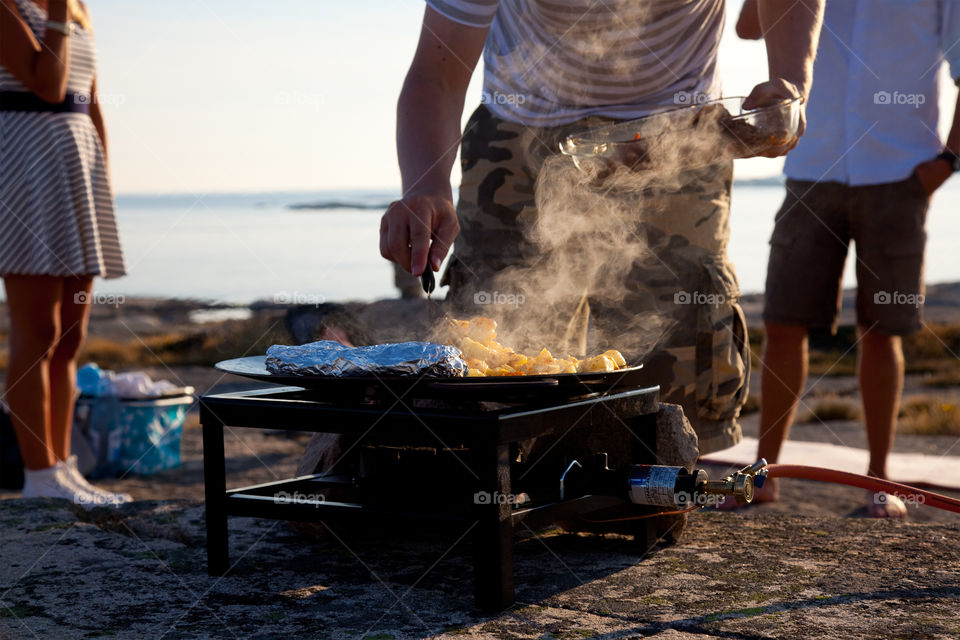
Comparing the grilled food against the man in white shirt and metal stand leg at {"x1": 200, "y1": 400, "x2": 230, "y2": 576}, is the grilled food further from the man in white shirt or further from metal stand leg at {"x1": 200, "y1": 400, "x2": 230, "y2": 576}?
the man in white shirt

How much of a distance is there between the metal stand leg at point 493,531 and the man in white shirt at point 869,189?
8.65 ft

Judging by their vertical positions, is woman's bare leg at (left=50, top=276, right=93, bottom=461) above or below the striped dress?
below

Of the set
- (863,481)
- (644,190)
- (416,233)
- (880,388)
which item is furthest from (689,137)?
(880,388)

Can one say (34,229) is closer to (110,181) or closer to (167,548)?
(110,181)

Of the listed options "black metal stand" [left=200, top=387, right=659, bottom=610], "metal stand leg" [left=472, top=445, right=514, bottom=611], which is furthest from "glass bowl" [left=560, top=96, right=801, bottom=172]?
"metal stand leg" [left=472, top=445, right=514, bottom=611]

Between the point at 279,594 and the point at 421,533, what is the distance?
56 centimetres

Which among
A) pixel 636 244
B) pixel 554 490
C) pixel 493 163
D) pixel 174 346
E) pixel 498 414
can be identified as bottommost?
→ pixel 174 346

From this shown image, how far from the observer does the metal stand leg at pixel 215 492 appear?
215 centimetres

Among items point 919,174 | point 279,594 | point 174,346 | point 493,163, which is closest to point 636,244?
point 493,163

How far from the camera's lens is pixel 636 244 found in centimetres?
304

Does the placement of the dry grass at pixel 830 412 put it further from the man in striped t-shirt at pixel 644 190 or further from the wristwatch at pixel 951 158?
the man in striped t-shirt at pixel 644 190

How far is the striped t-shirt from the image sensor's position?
299 cm

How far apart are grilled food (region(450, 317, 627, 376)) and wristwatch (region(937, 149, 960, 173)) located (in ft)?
8.47

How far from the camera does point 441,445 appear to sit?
1964 millimetres
